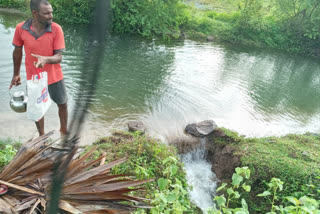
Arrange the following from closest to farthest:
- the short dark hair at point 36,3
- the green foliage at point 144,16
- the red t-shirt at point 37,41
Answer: the short dark hair at point 36,3 < the red t-shirt at point 37,41 < the green foliage at point 144,16

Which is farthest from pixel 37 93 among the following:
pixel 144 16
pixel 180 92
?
pixel 144 16

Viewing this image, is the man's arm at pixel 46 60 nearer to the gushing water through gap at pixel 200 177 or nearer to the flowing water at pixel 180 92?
the flowing water at pixel 180 92

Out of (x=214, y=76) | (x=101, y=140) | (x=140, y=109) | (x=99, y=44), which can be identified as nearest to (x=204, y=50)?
(x=214, y=76)

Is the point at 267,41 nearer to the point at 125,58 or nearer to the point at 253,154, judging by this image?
the point at 125,58

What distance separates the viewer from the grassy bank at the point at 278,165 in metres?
3.93

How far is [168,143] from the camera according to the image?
5.36m

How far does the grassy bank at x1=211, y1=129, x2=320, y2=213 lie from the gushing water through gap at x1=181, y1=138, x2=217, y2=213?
0.44 m

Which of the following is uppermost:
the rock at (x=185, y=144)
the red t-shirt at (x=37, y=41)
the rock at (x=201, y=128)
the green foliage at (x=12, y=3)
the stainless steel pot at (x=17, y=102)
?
the red t-shirt at (x=37, y=41)

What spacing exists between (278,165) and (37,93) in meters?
3.74

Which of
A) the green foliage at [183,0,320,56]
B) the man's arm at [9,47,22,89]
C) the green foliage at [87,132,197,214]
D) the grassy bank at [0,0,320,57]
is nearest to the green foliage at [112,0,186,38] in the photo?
the grassy bank at [0,0,320,57]

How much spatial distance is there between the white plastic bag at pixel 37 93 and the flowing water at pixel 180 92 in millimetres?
392

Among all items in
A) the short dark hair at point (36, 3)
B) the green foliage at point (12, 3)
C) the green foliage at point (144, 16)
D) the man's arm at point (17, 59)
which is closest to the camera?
the short dark hair at point (36, 3)

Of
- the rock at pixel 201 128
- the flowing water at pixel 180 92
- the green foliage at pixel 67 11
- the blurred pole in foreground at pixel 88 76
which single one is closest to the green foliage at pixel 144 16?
the flowing water at pixel 180 92

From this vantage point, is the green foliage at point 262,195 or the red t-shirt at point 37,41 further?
the red t-shirt at point 37,41
